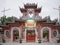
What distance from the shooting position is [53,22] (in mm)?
11820

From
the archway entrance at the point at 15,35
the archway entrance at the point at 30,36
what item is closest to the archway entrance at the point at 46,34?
the archway entrance at the point at 30,36

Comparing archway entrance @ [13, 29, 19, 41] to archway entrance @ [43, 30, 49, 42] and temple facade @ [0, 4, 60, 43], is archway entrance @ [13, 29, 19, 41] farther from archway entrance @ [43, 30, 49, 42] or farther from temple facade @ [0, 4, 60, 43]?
archway entrance @ [43, 30, 49, 42]

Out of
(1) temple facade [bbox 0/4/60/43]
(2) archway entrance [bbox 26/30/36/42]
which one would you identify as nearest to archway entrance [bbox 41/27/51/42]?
(1) temple facade [bbox 0/4/60/43]

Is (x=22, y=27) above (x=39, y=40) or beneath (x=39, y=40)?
above

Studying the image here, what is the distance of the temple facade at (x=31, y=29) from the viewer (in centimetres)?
1184

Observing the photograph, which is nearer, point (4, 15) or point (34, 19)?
point (34, 19)

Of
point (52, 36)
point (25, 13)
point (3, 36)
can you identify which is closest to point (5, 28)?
point (3, 36)

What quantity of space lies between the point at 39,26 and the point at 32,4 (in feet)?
4.35

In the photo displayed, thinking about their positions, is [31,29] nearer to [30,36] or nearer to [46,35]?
[30,36]

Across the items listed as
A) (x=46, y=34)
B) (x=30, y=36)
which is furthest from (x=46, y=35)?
(x=30, y=36)

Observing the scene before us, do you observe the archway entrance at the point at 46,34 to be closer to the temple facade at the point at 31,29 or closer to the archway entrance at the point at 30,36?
the temple facade at the point at 31,29

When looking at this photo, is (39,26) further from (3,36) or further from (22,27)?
(3,36)

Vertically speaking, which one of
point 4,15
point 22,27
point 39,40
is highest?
point 4,15

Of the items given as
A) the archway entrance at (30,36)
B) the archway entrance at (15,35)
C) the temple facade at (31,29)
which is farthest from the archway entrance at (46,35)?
the archway entrance at (15,35)
